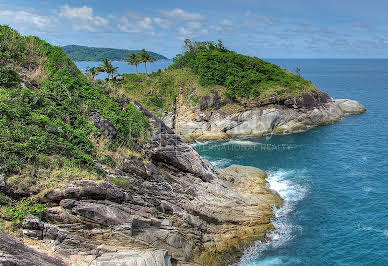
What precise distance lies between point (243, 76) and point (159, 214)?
6763 centimetres

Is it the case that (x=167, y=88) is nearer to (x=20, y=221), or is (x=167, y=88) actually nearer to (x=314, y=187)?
(x=314, y=187)

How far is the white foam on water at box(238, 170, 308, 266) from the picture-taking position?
3045 cm

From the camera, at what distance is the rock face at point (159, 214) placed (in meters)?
19.9

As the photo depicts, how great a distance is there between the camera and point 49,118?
25.1m

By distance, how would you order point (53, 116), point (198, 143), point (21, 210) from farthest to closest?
point (198, 143), point (53, 116), point (21, 210)

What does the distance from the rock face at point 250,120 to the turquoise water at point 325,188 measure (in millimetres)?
4017

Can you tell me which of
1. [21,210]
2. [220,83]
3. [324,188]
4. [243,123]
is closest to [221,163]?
[324,188]

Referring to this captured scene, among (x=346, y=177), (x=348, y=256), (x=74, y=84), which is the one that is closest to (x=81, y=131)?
(x=74, y=84)

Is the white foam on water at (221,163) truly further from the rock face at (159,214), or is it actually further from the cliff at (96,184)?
the cliff at (96,184)

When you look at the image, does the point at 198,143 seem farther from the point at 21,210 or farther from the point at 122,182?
the point at 21,210

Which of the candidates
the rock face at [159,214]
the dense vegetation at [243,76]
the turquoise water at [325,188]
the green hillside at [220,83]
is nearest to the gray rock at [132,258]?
the rock face at [159,214]

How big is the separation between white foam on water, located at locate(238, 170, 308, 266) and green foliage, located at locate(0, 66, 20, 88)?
27364 millimetres

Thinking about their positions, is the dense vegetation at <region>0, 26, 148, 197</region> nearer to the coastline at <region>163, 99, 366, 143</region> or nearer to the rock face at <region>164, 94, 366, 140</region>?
the coastline at <region>163, 99, 366, 143</region>

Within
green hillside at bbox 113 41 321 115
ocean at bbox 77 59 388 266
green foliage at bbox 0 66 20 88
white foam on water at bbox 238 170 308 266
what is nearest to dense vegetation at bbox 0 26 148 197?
green foliage at bbox 0 66 20 88
